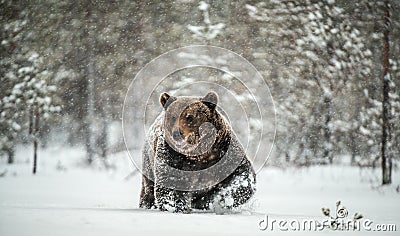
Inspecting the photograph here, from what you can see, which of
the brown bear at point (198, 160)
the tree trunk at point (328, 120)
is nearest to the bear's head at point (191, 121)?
the brown bear at point (198, 160)

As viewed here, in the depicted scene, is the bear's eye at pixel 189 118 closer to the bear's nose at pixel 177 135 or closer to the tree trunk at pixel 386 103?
the bear's nose at pixel 177 135

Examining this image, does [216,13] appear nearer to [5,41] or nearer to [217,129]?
[5,41]

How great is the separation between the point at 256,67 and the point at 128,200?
612 centimetres

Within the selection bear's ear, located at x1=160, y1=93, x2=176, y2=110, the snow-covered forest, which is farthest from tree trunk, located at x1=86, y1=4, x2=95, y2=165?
bear's ear, located at x1=160, y1=93, x2=176, y2=110

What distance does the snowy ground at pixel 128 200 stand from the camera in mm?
4617

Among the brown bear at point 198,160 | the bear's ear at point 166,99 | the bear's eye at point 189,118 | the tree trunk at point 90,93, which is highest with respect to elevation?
the bear's ear at point 166,99

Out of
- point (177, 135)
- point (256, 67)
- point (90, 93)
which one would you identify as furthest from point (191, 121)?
point (90, 93)

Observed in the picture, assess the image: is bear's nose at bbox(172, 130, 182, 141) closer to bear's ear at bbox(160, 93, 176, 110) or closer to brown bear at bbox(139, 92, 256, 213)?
brown bear at bbox(139, 92, 256, 213)

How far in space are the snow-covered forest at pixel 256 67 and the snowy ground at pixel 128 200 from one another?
0.46 ft

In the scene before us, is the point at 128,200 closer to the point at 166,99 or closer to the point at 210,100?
the point at 166,99

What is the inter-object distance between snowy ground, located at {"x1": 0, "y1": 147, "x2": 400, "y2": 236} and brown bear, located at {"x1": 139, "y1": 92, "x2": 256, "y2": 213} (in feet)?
0.92

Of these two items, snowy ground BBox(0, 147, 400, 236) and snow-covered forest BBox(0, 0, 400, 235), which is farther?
snow-covered forest BBox(0, 0, 400, 235)

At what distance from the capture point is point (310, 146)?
1398 centimetres

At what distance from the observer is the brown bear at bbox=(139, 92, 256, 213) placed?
17.6ft
